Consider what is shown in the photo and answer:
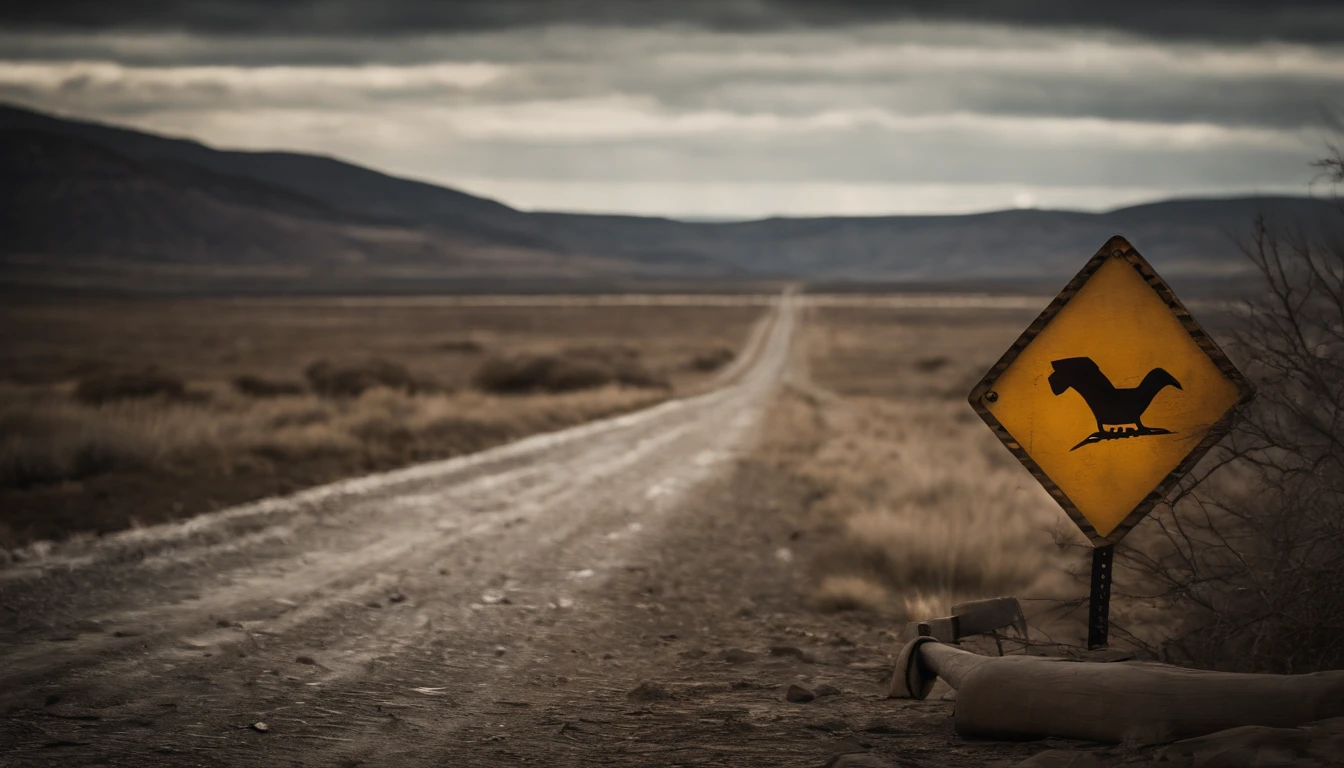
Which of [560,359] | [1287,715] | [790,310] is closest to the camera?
[1287,715]

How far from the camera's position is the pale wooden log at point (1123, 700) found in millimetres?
Answer: 3584

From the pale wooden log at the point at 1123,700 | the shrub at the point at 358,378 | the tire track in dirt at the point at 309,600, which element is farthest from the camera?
the shrub at the point at 358,378

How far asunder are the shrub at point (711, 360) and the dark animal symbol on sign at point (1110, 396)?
143 feet

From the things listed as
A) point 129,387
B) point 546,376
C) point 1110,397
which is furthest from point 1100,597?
point 546,376

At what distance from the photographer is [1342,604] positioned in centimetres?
493

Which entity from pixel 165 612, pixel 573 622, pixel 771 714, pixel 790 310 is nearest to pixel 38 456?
pixel 165 612

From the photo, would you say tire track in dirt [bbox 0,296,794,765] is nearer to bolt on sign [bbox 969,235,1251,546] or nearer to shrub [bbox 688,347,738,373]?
bolt on sign [bbox 969,235,1251,546]

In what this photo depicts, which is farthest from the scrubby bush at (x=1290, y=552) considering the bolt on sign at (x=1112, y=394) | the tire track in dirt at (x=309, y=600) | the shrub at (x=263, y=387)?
the shrub at (x=263, y=387)

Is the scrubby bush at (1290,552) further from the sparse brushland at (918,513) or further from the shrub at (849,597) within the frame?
the shrub at (849,597)

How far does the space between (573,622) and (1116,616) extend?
3.78m

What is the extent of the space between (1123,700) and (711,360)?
48.8 meters

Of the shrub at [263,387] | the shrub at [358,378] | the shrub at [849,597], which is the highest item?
the shrub at [849,597]

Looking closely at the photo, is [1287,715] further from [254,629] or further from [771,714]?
[254,629]

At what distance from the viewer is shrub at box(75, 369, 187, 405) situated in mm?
27859
